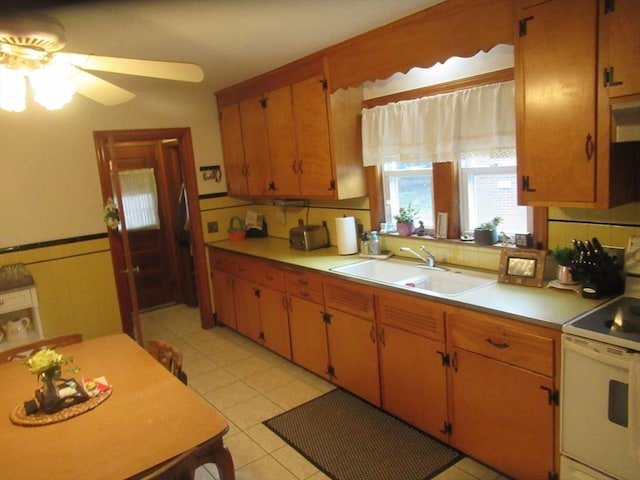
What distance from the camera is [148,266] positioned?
5.76m

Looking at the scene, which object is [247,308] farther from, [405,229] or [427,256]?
[427,256]

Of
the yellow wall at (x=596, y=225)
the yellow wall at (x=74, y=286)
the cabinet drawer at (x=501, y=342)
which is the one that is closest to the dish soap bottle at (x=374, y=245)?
the cabinet drawer at (x=501, y=342)

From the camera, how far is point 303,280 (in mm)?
3395

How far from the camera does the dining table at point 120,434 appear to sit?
4.90ft

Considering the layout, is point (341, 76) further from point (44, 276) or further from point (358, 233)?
point (44, 276)

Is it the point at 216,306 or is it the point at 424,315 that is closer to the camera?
the point at 424,315

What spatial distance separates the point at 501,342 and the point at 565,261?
554 mm

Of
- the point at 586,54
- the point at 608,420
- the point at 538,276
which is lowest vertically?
the point at 608,420

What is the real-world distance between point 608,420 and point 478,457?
77 centimetres

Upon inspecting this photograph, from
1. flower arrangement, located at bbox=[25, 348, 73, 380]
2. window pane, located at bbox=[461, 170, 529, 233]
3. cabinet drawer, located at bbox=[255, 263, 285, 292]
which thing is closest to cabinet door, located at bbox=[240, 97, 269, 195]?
cabinet drawer, located at bbox=[255, 263, 285, 292]

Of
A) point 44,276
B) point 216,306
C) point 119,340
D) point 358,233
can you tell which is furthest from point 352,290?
point 44,276

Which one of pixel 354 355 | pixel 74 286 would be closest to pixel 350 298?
pixel 354 355

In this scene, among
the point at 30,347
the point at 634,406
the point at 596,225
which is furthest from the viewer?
the point at 30,347

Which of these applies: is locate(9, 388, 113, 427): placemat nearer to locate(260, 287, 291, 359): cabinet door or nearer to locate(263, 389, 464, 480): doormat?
locate(263, 389, 464, 480): doormat
